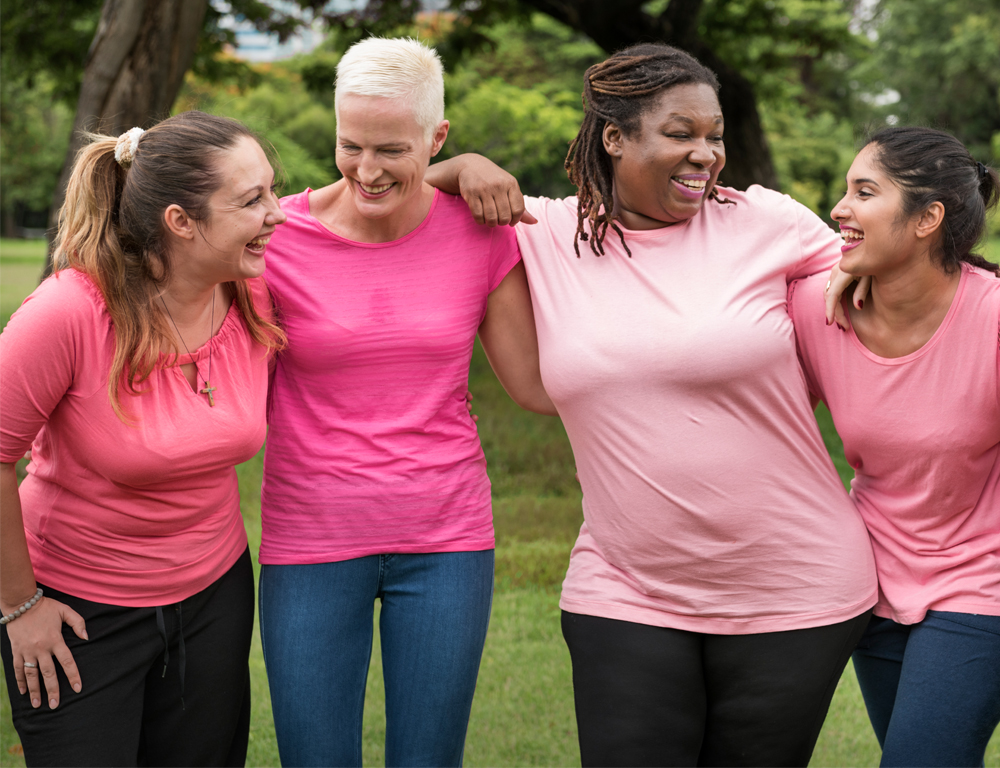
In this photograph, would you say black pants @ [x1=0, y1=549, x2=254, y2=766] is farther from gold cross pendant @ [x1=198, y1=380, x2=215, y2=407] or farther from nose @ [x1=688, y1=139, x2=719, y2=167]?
nose @ [x1=688, y1=139, x2=719, y2=167]

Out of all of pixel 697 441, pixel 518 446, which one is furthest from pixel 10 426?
pixel 518 446

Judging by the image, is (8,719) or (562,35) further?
(562,35)

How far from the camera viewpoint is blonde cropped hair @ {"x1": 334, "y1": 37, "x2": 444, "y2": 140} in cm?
259

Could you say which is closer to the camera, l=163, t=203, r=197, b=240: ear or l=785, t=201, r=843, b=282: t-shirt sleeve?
l=163, t=203, r=197, b=240: ear

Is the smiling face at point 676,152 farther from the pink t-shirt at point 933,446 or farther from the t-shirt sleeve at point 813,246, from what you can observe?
the pink t-shirt at point 933,446

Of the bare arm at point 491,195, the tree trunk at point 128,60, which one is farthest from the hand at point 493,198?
the tree trunk at point 128,60

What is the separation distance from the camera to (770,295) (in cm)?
260

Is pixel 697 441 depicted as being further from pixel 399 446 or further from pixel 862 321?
pixel 399 446

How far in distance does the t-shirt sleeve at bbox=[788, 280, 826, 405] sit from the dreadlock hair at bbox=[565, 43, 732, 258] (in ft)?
1.00

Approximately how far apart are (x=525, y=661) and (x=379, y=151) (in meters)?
3.24

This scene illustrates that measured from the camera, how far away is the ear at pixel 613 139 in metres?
2.65

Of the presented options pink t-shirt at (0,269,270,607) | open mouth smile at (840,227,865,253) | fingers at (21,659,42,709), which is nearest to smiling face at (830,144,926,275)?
open mouth smile at (840,227,865,253)

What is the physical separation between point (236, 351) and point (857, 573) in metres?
1.69

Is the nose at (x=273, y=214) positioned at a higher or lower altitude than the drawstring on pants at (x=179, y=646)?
higher
